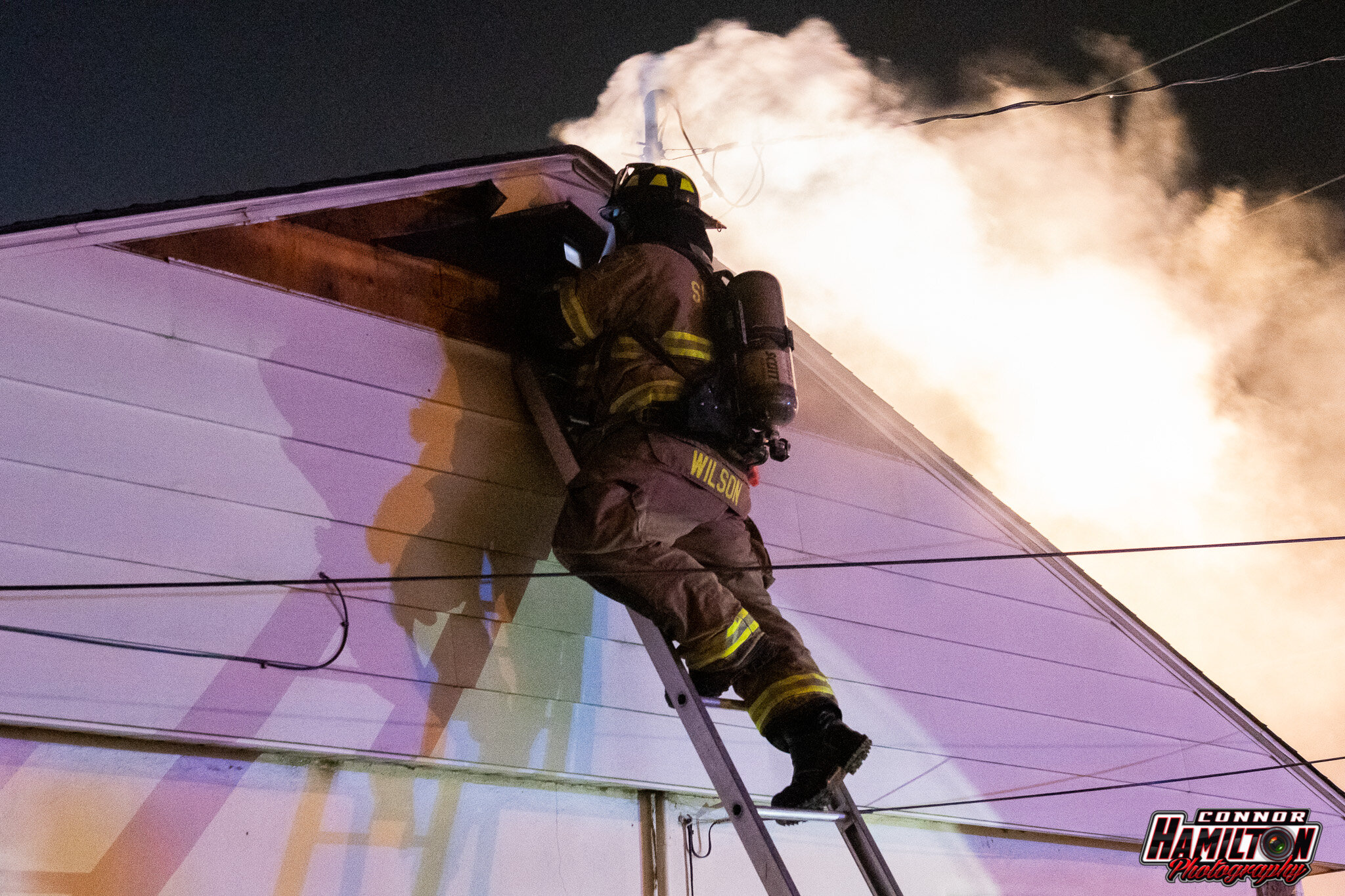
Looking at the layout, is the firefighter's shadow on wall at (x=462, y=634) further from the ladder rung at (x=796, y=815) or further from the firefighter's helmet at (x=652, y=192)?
the firefighter's helmet at (x=652, y=192)

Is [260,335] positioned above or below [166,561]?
above

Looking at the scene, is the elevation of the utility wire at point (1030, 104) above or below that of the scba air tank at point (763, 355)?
above

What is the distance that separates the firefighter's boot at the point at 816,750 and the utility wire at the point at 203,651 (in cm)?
120

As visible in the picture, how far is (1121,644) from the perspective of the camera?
15.3ft

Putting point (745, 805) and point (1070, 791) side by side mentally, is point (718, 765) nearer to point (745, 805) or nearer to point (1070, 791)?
point (745, 805)

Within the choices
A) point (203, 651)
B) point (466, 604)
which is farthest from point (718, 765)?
point (203, 651)

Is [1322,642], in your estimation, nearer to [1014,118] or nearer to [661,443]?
[1014,118]

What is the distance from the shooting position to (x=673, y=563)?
2.80 m

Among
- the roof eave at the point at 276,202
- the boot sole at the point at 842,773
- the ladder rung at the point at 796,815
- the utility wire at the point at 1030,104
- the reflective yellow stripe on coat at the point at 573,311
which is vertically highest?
the utility wire at the point at 1030,104

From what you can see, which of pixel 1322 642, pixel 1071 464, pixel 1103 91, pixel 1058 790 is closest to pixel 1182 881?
pixel 1058 790

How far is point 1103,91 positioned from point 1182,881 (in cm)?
340

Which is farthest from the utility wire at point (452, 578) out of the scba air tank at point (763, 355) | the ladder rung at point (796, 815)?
the ladder rung at point (796, 815)

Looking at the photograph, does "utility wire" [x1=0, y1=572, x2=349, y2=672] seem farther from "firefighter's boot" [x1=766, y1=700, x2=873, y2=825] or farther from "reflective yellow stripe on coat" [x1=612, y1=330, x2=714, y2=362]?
"firefighter's boot" [x1=766, y1=700, x2=873, y2=825]

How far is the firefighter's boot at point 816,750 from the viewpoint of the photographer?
8.53 feet
